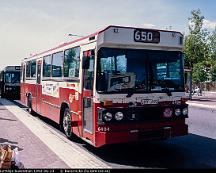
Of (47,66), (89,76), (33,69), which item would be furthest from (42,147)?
(33,69)

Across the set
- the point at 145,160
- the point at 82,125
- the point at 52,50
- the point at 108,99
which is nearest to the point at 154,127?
the point at 145,160

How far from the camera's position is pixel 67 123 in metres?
11.3

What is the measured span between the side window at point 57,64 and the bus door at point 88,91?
2.72m

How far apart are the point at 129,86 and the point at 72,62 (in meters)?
2.79

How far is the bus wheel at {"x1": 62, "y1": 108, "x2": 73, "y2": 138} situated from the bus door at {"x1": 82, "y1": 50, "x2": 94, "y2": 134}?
1586 mm

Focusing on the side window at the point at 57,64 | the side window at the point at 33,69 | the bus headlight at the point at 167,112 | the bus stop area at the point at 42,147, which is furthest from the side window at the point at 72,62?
the side window at the point at 33,69

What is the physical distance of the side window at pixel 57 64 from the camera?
39.9ft

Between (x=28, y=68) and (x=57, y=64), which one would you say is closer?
(x=57, y=64)

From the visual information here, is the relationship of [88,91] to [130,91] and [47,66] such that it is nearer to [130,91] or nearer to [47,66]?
[130,91]

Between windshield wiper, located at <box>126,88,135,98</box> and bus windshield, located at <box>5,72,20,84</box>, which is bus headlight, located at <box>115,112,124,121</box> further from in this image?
bus windshield, located at <box>5,72,20,84</box>

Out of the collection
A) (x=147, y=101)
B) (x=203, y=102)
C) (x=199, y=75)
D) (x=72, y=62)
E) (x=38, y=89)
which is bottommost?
(x=203, y=102)

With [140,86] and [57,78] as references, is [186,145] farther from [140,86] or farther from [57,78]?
[57,78]

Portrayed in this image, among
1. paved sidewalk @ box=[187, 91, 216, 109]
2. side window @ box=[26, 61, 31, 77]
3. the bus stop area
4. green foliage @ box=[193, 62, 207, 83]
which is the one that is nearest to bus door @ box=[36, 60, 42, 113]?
the bus stop area

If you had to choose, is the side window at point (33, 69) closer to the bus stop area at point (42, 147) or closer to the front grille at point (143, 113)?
the bus stop area at point (42, 147)
